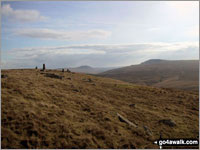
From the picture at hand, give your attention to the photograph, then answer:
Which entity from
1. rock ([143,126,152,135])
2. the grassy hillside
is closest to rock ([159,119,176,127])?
the grassy hillside

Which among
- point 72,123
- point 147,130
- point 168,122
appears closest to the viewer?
point 72,123

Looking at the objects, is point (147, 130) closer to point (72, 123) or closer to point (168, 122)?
point (168, 122)

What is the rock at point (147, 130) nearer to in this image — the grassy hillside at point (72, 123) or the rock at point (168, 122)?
the grassy hillside at point (72, 123)

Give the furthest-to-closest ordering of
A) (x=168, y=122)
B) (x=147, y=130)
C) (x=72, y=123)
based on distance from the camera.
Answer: (x=168, y=122), (x=147, y=130), (x=72, y=123)

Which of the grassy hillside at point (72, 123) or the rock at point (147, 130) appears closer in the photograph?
the grassy hillside at point (72, 123)

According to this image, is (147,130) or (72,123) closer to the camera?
(72,123)

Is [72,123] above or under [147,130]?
above

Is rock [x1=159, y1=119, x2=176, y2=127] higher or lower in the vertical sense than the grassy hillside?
lower

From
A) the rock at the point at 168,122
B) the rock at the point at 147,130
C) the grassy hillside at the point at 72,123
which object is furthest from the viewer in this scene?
the rock at the point at 168,122

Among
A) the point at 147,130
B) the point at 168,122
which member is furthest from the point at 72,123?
the point at 168,122

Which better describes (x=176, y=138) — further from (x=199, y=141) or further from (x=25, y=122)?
(x=25, y=122)

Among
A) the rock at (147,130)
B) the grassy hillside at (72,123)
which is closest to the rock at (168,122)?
the grassy hillside at (72,123)

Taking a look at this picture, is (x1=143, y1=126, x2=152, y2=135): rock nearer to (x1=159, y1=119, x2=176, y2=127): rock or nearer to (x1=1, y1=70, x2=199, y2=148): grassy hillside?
(x1=1, y1=70, x2=199, y2=148): grassy hillside

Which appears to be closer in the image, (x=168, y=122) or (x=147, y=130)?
(x=147, y=130)
